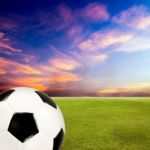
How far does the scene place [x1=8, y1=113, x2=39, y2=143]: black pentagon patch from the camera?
13.9 ft

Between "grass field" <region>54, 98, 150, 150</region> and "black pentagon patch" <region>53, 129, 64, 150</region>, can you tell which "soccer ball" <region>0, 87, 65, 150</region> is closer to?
"black pentagon patch" <region>53, 129, 64, 150</region>

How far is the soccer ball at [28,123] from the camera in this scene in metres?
4.25

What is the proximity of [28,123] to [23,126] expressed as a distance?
0.08 m

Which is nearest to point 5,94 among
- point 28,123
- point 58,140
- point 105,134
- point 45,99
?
point 45,99

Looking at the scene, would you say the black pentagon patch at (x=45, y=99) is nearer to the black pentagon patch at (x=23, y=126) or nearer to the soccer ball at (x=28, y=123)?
the soccer ball at (x=28, y=123)

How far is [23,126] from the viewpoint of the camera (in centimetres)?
429

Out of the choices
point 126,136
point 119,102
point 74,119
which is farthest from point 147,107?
point 126,136

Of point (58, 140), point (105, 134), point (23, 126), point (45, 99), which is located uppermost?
point (45, 99)

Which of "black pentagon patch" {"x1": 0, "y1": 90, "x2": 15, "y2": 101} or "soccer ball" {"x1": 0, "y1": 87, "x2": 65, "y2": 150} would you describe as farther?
"black pentagon patch" {"x1": 0, "y1": 90, "x2": 15, "y2": 101}

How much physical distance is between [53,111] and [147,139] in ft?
10.6

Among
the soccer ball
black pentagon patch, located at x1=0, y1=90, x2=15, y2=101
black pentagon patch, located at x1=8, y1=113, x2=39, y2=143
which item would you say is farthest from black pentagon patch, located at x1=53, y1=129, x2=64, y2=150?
black pentagon patch, located at x1=0, y1=90, x2=15, y2=101

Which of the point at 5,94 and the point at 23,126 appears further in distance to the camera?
the point at 5,94

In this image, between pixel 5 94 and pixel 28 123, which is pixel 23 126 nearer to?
pixel 28 123

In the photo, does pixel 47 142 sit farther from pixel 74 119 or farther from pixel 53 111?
pixel 74 119
